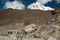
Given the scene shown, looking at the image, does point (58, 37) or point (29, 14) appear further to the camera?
point (29, 14)

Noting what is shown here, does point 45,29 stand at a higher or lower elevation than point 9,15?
higher

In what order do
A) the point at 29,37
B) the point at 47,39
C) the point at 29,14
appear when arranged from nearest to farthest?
1. the point at 47,39
2. the point at 29,37
3. the point at 29,14

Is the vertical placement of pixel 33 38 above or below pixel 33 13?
above

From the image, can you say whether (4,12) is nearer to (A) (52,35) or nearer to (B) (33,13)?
(B) (33,13)

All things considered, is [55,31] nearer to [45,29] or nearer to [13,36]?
[45,29]

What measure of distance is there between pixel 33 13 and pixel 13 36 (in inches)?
1865

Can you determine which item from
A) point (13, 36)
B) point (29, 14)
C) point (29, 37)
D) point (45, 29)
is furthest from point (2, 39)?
point (29, 14)

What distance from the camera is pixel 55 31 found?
851 centimetres

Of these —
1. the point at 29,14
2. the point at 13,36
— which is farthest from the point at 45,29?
the point at 29,14

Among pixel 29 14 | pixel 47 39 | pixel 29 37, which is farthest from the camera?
pixel 29 14

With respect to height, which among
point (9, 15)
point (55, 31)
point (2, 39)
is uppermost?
point (55, 31)

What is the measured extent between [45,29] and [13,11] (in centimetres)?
4988

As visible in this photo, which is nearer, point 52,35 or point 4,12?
point 52,35

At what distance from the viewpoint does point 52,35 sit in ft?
27.3
